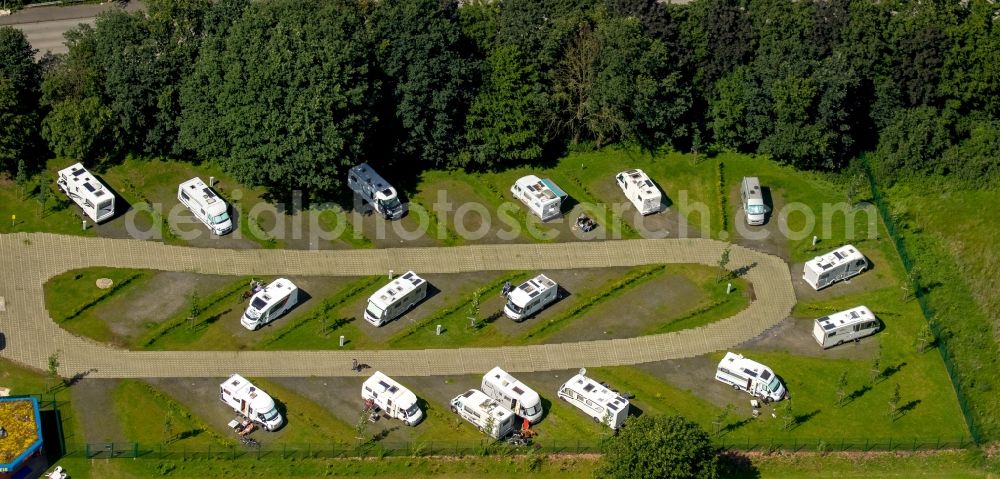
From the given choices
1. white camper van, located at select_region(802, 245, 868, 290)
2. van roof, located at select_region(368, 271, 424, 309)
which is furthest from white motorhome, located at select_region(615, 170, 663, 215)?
van roof, located at select_region(368, 271, 424, 309)

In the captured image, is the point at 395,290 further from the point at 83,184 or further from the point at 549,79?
the point at 83,184

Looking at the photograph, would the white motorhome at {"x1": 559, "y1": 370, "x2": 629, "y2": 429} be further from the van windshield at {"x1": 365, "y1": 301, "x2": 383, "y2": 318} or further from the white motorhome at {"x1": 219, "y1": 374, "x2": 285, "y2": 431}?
the white motorhome at {"x1": 219, "y1": 374, "x2": 285, "y2": 431}

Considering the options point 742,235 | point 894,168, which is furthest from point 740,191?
point 894,168

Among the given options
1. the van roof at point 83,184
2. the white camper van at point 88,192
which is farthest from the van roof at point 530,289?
the van roof at point 83,184

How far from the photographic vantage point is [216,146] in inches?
5335

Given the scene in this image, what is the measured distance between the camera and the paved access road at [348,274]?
12300cm

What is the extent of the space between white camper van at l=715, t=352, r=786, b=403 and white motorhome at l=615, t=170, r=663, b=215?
2094cm

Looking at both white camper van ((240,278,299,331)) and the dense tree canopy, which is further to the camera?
the dense tree canopy

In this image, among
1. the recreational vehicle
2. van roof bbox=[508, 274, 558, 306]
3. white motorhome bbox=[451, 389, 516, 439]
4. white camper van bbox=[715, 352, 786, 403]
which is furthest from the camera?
the recreational vehicle

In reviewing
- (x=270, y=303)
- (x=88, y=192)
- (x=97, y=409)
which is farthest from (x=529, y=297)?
(x=88, y=192)

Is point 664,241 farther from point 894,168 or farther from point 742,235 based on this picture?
point 894,168

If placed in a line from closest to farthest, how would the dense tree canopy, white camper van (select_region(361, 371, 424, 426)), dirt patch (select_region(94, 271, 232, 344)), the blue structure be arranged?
the blue structure, white camper van (select_region(361, 371, 424, 426)), dirt patch (select_region(94, 271, 232, 344)), the dense tree canopy

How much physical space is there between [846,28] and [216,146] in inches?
2405

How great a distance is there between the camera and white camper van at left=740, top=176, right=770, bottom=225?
138000 millimetres
